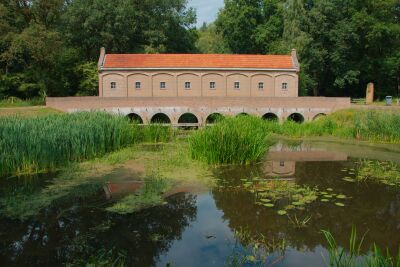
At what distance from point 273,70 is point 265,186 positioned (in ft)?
78.2

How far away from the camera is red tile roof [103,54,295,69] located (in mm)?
31578

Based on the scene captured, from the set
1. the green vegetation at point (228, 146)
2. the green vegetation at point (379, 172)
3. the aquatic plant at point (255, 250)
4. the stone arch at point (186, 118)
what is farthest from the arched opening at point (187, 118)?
the aquatic plant at point (255, 250)

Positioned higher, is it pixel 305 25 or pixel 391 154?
pixel 305 25

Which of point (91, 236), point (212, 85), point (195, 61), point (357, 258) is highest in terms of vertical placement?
point (195, 61)

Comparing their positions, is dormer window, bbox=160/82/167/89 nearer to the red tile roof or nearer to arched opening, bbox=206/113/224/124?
the red tile roof

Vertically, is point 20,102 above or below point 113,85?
below

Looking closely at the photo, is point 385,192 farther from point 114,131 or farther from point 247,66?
point 247,66

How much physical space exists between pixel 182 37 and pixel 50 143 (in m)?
34.2

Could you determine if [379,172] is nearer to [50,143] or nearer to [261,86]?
[50,143]

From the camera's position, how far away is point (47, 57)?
32219mm

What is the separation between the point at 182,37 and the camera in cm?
4338

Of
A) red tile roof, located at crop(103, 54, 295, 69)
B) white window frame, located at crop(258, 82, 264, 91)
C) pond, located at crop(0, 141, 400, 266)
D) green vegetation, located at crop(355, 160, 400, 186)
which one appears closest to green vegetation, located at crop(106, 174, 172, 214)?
pond, located at crop(0, 141, 400, 266)

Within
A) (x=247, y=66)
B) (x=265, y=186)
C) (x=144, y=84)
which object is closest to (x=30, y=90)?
(x=144, y=84)

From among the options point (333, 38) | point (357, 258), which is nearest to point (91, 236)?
point (357, 258)
